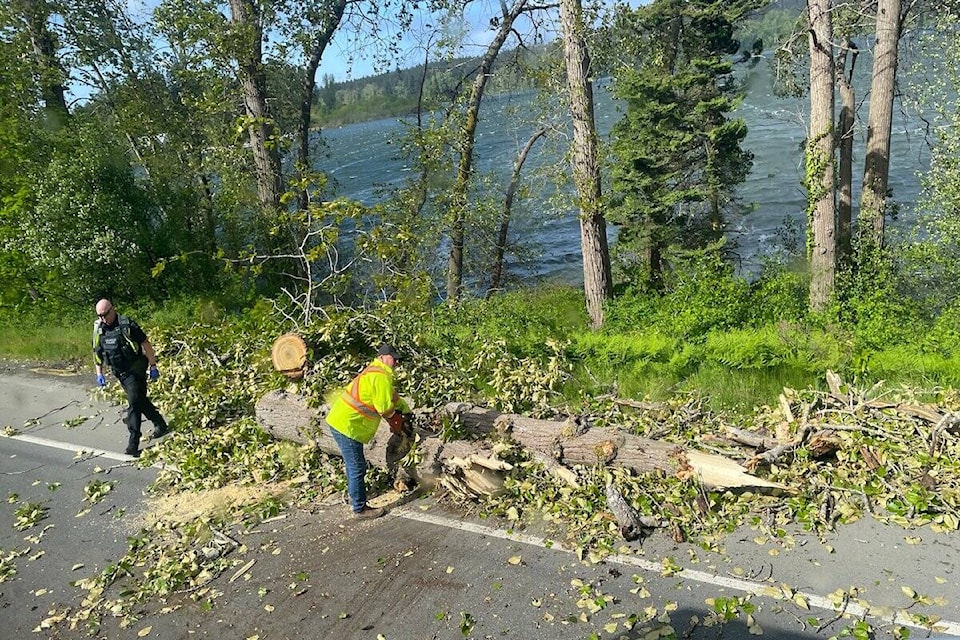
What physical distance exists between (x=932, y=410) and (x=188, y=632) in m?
7.40

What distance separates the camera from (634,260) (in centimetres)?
2102

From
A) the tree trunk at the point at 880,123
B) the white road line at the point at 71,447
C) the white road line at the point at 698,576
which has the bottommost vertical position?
the white road line at the point at 698,576

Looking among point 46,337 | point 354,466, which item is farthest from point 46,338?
point 354,466

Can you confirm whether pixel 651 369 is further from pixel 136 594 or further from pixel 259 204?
pixel 259 204

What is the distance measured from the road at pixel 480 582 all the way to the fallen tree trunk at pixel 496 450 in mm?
431

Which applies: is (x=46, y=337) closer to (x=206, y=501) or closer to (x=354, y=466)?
(x=206, y=501)

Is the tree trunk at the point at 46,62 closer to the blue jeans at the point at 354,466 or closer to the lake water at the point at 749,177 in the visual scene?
the lake water at the point at 749,177

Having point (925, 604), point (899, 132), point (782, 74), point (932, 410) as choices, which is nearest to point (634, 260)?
point (782, 74)

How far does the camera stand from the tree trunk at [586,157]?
10.9m

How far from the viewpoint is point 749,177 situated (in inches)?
1320

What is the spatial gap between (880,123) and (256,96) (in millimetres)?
13064

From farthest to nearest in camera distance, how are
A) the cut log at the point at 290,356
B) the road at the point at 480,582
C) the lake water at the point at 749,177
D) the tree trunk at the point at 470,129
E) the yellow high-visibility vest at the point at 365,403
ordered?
the lake water at the point at 749,177
the tree trunk at the point at 470,129
the cut log at the point at 290,356
the yellow high-visibility vest at the point at 365,403
the road at the point at 480,582

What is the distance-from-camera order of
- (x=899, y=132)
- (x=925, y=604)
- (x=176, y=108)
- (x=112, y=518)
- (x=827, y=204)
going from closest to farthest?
(x=925, y=604), (x=112, y=518), (x=827, y=204), (x=176, y=108), (x=899, y=132)

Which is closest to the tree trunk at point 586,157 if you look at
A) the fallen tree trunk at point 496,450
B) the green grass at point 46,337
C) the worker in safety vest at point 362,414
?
the fallen tree trunk at point 496,450
